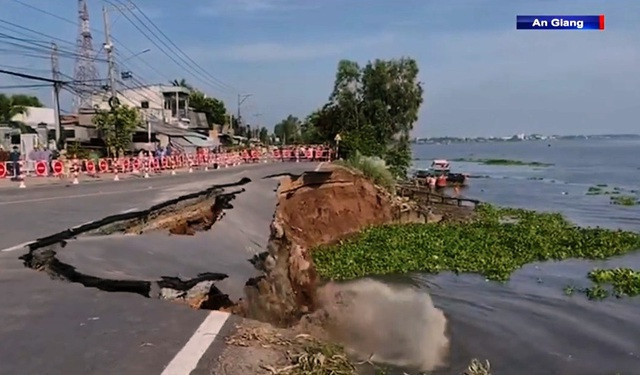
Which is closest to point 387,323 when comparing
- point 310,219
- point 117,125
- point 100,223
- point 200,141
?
A: point 100,223

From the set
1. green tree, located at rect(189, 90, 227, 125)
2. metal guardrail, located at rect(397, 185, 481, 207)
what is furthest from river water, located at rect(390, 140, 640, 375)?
green tree, located at rect(189, 90, 227, 125)

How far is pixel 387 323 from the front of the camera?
13992 mm

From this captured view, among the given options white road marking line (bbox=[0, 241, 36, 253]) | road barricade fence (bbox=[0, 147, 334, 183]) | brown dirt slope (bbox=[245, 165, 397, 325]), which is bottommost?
brown dirt slope (bbox=[245, 165, 397, 325])

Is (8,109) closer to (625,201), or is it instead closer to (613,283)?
(625,201)

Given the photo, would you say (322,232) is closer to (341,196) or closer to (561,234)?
(341,196)

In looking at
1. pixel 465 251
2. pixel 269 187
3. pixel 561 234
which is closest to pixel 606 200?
pixel 561 234

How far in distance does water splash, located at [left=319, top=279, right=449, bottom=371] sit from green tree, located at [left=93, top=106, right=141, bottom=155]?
77.3ft

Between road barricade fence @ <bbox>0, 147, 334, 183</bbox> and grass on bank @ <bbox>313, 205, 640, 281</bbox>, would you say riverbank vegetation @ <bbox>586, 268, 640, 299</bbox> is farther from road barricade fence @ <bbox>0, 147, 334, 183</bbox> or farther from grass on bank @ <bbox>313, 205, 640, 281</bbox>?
road barricade fence @ <bbox>0, 147, 334, 183</bbox>

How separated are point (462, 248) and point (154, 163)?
20.5 meters

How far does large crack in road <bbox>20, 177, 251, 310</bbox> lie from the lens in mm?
7629

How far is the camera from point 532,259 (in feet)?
79.2

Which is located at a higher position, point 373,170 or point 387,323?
point 373,170

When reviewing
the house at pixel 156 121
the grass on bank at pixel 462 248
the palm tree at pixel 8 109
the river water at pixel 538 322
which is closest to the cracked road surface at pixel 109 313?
the river water at pixel 538 322

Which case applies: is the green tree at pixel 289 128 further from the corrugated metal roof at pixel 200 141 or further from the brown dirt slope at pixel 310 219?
the brown dirt slope at pixel 310 219
